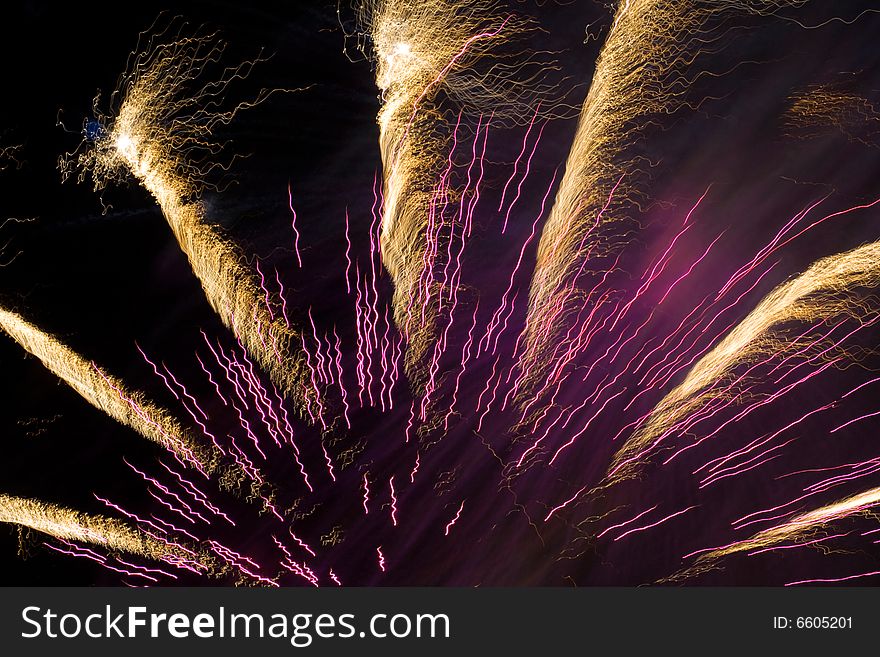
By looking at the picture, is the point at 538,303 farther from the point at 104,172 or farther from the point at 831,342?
the point at 104,172

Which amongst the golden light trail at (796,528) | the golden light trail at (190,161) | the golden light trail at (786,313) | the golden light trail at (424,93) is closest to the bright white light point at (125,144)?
the golden light trail at (190,161)

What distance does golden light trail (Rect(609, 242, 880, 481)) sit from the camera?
373 centimetres

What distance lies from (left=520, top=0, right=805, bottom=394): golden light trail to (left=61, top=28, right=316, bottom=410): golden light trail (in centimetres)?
163

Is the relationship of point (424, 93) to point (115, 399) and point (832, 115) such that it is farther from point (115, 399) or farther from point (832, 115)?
point (115, 399)

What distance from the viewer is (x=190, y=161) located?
3.56 meters

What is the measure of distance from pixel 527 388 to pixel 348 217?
1597 millimetres

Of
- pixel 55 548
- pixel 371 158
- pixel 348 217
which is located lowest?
pixel 55 548

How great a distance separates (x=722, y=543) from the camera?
3.93 meters

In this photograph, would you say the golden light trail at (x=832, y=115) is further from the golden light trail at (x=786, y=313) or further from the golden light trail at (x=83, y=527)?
the golden light trail at (x=83, y=527)

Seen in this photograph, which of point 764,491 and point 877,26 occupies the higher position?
point 877,26

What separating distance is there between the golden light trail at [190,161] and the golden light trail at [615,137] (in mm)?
1629

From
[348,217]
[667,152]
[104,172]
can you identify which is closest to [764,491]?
[667,152]

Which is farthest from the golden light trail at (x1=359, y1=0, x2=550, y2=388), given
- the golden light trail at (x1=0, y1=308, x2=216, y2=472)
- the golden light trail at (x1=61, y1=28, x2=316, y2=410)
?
the golden light trail at (x1=0, y1=308, x2=216, y2=472)

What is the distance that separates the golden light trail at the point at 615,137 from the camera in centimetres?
312
